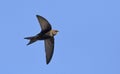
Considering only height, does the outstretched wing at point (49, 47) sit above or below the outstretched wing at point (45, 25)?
below

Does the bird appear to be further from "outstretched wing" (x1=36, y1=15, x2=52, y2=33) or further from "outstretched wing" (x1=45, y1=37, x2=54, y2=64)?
"outstretched wing" (x1=45, y1=37, x2=54, y2=64)

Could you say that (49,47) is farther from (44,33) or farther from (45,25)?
(45,25)

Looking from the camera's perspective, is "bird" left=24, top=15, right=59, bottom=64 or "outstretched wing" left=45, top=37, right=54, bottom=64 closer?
"bird" left=24, top=15, right=59, bottom=64

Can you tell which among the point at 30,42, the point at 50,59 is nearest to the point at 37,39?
the point at 30,42

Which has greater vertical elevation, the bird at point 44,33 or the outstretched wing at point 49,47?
the bird at point 44,33

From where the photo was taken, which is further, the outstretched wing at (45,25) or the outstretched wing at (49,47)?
the outstretched wing at (49,47)

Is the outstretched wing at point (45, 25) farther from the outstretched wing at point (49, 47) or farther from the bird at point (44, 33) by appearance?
the outstretched wing at point (49, 47)

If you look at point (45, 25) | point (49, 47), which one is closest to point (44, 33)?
point (45, 25)

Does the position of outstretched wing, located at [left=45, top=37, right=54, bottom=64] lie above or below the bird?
below

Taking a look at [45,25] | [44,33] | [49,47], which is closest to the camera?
[45,25]

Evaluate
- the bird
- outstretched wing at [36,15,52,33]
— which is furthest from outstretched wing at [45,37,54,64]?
outstretched wing at [36,15,52,33]

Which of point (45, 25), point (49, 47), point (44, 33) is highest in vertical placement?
point (45, 25)

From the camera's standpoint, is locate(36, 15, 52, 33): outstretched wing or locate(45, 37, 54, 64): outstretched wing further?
locate(45, 37, 54, 64): outstretched wing

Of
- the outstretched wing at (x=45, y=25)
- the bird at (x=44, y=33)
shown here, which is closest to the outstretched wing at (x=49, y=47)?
the bird at (x=44, y=33)
